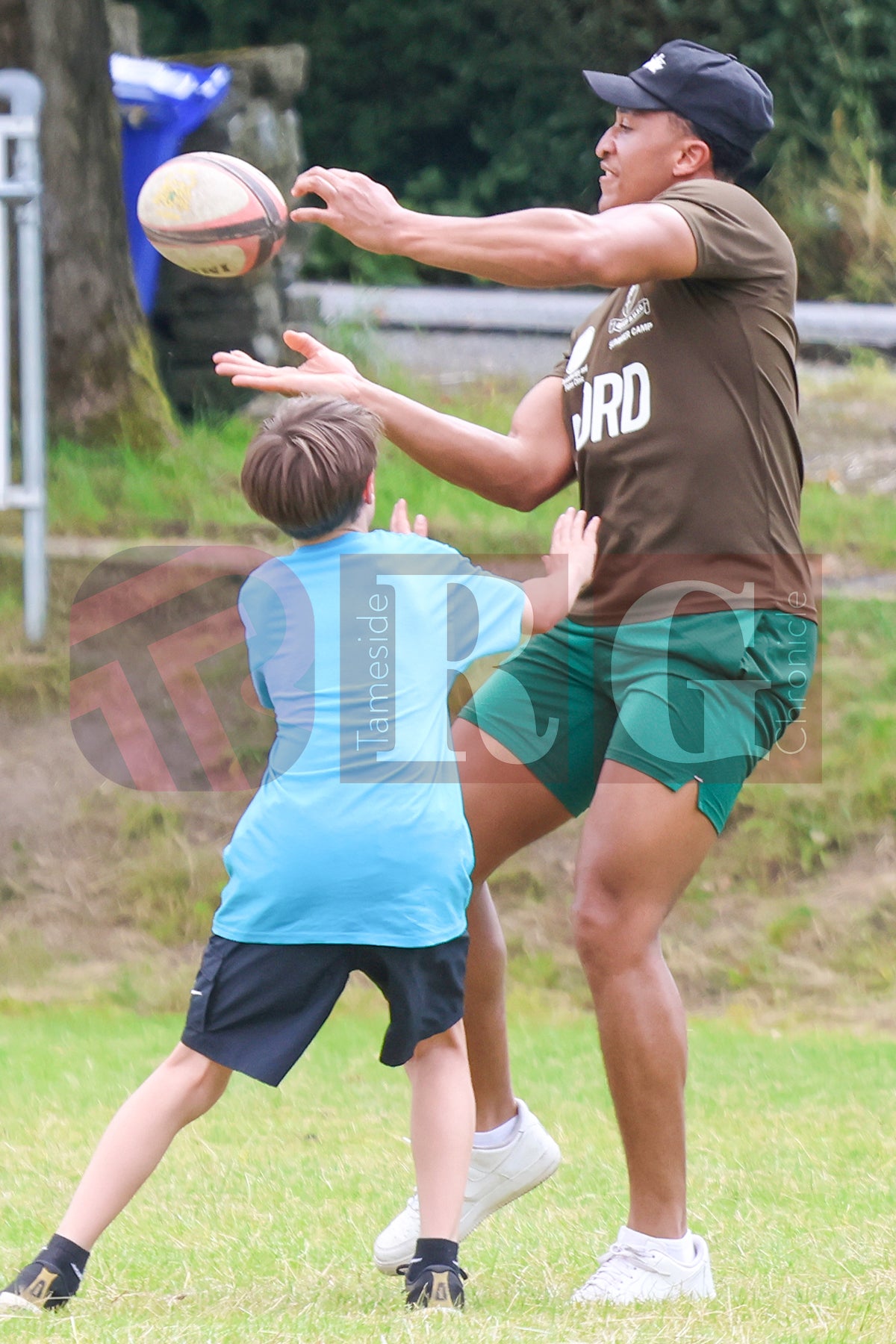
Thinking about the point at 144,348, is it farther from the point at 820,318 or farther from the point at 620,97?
the point at 620,97

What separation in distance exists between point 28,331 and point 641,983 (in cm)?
501

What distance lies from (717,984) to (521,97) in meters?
10.8

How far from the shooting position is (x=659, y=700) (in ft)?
11.0

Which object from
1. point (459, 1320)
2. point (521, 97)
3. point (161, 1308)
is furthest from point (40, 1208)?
point (521, 97)

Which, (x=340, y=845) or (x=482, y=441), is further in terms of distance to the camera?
(x=482, y=441)

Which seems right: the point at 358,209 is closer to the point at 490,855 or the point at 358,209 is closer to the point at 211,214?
the point at 211,214

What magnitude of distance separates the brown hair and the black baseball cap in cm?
91

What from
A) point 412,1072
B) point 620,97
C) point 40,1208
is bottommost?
point 40,1208

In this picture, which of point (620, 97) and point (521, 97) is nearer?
point (620, 97)

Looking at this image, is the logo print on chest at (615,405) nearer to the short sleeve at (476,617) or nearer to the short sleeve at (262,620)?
the short sleeve at (476,617)

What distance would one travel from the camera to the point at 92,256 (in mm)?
8859

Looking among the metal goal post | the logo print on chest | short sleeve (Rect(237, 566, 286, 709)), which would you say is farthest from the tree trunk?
short sleeve (Rect(237, 566, 286, 709))

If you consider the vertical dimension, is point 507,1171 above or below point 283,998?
below

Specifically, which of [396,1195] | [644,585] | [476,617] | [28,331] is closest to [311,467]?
[476,617]
